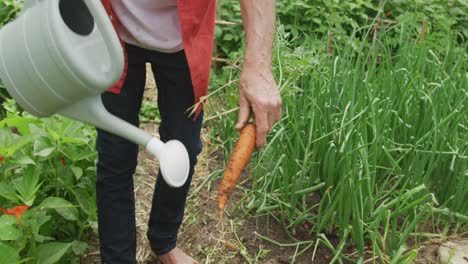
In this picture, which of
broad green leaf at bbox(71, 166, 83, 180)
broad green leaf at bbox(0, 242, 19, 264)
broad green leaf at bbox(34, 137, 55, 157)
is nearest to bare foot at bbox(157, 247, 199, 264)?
broad green leaf at bbox(71, 166, 83, 180)

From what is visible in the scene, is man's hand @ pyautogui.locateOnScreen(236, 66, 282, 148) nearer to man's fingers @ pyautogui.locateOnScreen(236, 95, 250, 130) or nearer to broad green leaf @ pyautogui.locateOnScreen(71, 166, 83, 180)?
man's fingers @ pyautogui.locateOnScreen(236, 95, 250, 130)

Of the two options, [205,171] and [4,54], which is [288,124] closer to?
[205,171]

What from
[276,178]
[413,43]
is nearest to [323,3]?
[413,43]

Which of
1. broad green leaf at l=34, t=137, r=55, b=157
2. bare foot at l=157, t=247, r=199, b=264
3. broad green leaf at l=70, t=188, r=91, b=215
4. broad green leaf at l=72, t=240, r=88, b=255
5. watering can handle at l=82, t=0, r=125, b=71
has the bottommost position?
bare foot at l=157, t=247, r=199, b=264

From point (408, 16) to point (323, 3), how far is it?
559 mm

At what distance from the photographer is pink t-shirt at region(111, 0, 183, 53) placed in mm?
1518

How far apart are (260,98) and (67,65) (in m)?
0.40

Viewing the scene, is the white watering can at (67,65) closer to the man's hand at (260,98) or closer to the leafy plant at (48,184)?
the man's hand at (260,98)

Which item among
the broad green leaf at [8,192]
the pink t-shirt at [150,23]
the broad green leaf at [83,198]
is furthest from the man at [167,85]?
the broad green leaf at [8,192]

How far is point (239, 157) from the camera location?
1.50 meters

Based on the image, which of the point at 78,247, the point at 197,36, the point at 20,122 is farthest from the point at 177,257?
the point at 197,36

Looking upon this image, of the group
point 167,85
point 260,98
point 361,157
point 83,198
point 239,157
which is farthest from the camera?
point 83,198

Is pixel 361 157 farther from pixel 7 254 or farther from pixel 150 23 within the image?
pixel 7 254

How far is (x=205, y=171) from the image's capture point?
2469mm
